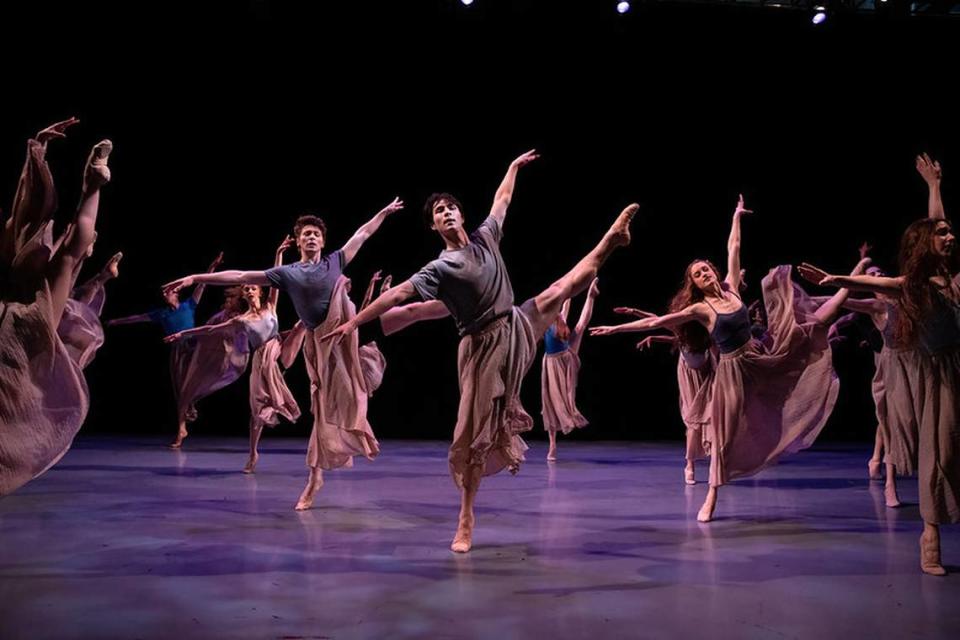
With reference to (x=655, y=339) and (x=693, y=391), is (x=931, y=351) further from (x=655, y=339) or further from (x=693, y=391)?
(x=655, y=339)

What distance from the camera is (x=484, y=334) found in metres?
3.53

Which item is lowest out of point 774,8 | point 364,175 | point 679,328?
point 679,328

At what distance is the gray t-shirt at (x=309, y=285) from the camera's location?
448cm

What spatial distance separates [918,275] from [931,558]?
1049 mm

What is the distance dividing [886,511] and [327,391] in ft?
10.2

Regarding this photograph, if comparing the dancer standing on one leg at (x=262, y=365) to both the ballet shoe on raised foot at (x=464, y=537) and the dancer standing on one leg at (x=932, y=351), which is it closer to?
the ballet shoe on raised foot at (x=464, y=537)

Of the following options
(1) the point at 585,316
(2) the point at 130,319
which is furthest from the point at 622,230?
(2) the point at 130,319

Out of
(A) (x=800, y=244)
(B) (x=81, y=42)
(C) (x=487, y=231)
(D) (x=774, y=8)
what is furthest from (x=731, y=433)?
(B) (x=81, y=42)

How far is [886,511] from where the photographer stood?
4.57 meters

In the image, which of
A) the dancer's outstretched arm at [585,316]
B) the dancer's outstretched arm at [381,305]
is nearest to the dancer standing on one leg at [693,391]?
the dancer's outstretched arm at [585,316]

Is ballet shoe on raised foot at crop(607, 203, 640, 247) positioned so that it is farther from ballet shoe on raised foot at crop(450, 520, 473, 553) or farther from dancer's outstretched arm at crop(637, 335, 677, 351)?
dancer's outstretched arm at crop(637, 335, 677, 351)

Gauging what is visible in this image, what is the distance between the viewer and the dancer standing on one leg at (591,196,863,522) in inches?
175

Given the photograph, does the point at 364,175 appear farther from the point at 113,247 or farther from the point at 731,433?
the point at 731,433

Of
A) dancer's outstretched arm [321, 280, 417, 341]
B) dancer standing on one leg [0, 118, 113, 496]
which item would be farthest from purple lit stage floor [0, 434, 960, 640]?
dancer's outstretched arm [321, 280, 417, 341]
